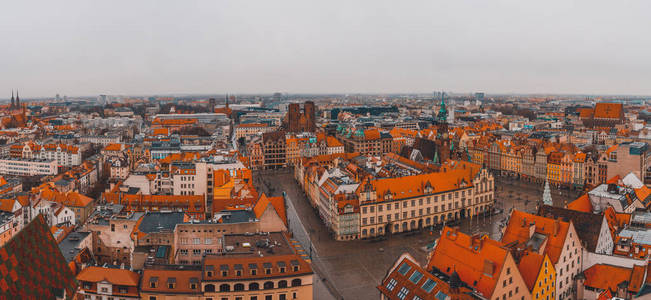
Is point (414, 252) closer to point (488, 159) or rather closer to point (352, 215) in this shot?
point (352, 215)

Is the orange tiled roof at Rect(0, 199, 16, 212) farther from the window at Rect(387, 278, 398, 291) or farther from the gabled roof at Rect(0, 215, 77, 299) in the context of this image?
the window at Rect(387, 278, 398, 291)

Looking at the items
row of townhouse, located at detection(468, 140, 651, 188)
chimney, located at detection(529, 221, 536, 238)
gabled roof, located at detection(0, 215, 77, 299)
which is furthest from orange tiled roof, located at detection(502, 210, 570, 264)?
row of townhouse, located at detection(468, 140, 651, 188)

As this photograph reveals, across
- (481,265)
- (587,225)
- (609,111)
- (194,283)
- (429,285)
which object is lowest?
(194,283)

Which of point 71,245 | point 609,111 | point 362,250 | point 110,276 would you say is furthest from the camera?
point 609,111

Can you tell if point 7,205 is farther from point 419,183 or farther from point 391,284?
point 419,183

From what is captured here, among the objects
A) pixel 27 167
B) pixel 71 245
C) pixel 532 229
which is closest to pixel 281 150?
pixel 27 167

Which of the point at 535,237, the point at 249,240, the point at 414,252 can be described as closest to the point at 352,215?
the point at 414,252
